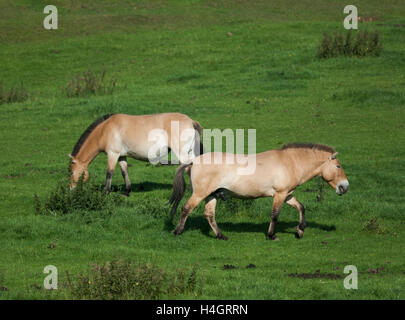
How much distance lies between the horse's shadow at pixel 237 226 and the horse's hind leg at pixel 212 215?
339 mm

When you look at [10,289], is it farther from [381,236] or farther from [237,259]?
[381,236]

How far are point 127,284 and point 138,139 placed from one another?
296 inches

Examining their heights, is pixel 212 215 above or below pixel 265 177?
below

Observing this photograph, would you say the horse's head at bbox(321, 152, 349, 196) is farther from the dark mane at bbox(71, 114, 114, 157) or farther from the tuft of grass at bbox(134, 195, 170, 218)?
the dark mane at bbox(71, 114, 114, 157)

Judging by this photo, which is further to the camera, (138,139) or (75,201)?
(138,139)

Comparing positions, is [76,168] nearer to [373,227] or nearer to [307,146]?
[307,146]

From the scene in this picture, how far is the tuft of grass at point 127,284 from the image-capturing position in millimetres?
9359

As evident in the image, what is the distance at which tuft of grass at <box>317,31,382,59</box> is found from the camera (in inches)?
1209

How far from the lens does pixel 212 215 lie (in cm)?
1305

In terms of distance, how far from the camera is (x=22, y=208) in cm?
1523

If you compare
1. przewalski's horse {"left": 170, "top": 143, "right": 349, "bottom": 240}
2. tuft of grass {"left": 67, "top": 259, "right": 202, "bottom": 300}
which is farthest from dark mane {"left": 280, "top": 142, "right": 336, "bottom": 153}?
tuft of grass {"left": 67, "top": 259, "right": 202, "bottom": 300}

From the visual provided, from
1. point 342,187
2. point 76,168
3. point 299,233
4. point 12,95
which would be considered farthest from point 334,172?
point 12,95
